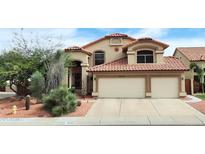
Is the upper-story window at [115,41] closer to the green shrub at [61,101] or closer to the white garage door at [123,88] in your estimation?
the white garage door at [123,88]

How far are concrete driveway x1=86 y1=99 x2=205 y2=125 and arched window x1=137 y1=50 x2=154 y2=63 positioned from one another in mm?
3840

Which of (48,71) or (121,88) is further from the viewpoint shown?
(121,88)

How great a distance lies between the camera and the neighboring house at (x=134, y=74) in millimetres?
22641

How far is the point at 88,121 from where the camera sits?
1466 cm

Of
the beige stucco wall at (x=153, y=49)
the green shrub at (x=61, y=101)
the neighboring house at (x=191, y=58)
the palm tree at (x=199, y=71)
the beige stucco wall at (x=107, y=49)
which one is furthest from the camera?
the beige stucco wall at (x=107, y=49)

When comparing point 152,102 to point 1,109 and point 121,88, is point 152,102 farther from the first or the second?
point 1,109

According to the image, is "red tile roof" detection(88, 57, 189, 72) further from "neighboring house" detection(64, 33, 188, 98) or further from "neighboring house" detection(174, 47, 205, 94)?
"neighboring house" detection(174, 47, 205, 94)

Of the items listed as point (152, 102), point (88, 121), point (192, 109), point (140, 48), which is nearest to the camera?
point (88, 121)

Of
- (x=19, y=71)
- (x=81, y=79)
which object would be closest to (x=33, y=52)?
(x=19, y=71)

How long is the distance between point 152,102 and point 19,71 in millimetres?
10452

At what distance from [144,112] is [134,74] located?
6.28 meters

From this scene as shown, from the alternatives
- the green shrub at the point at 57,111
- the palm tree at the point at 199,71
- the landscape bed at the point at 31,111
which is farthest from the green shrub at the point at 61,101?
the palm tree at the point at 199,71

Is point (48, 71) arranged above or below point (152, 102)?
above
